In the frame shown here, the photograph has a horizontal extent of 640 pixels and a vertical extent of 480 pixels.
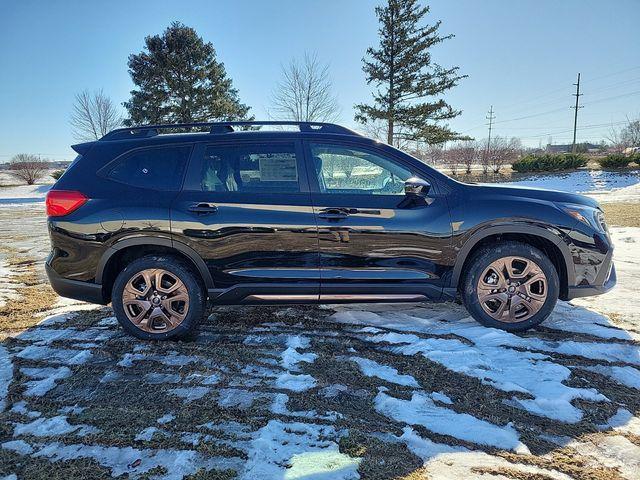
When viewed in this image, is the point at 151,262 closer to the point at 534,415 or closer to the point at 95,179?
the point at 95,179

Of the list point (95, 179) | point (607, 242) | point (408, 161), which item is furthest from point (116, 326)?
point (607, 242)

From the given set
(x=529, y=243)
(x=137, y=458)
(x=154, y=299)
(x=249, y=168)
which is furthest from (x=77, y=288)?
(x=529, y=243)

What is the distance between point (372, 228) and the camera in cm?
331

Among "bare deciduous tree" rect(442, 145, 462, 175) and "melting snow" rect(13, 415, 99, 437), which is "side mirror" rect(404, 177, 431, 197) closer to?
"melting snow" rect(13, 415, 99, 437)

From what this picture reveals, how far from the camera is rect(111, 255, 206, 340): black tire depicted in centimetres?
335

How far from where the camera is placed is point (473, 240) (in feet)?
11.0

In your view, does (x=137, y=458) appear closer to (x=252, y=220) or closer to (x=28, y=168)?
(x=252, y=220)

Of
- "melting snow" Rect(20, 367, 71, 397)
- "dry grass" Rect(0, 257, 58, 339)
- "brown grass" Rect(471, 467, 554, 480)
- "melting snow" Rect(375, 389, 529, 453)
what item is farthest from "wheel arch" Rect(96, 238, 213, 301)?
"brown grass" Rect(471, 467, 554, 480)

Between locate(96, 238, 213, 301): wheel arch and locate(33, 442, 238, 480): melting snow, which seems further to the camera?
locate(96, 238, 213, 301): wheel arch

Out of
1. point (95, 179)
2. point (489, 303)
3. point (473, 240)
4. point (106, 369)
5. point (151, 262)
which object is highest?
point (95, 179)

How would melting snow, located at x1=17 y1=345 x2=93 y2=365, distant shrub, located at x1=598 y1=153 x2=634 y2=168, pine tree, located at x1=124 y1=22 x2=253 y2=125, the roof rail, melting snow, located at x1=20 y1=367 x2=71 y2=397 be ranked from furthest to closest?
distant shrub, located at x1=598 y1=153 x2=634 y2=168
pine tree, located at x1=124 y1=22 x2=253 y2=125
the roof rail
melting snow, located at x1=17 y1=345 x2=93 y2=365
melting snow, located at x1=20 y1=367 x2=71 y2=397

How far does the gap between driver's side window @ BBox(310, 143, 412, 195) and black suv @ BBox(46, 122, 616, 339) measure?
0.01 metres

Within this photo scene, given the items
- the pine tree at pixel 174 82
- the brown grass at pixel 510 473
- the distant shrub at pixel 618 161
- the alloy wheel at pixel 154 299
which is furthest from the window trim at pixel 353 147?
the distant shrub at pixel 618 161

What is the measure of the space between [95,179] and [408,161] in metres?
2.76
